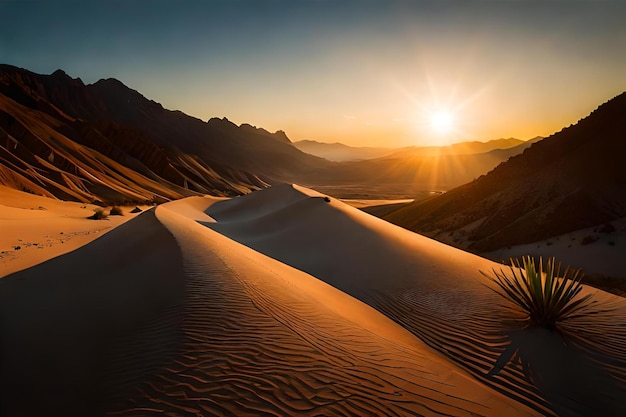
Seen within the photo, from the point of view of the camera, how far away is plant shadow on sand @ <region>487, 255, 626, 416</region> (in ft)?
13.7

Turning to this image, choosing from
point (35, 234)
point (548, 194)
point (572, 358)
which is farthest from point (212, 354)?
point (548, 194)

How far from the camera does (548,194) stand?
20.2 m

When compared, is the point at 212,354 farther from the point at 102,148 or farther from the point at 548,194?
the point at 102,148

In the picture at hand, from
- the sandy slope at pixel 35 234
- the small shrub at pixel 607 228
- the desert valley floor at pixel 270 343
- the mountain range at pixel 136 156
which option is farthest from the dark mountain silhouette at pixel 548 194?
the mountain range at pixel 136 156

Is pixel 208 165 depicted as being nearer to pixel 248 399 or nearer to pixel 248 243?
pixel 248 243

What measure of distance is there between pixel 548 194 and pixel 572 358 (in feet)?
61.6

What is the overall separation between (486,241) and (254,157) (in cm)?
13163

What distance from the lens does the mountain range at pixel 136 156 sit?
3884cm

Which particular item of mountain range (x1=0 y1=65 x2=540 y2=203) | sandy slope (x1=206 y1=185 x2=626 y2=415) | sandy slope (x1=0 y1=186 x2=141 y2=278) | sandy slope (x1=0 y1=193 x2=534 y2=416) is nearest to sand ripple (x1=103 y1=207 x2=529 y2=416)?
sandy slope (x1=0 y1=193 x2=534 y2=416)

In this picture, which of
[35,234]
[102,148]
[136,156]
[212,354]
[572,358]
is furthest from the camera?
[136,156]

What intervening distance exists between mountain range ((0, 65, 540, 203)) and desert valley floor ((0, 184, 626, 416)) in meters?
30.6

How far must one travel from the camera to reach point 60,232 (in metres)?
15.5

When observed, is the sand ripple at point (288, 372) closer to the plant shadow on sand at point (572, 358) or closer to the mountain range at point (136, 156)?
the plant shadow on sand at point (572, 358)

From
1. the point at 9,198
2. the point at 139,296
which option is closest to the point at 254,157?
the point at 9,198
